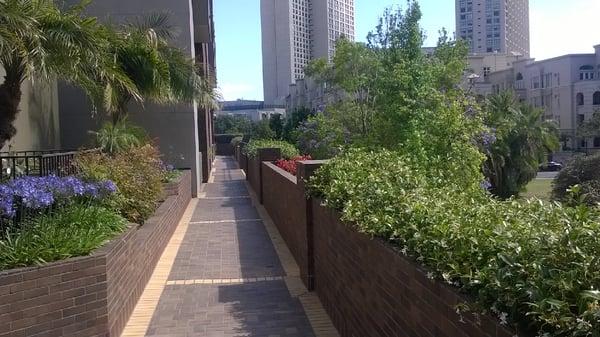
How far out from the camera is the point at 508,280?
2463mm

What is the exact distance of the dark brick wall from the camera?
25.3ft

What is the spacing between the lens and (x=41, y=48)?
26.5ft

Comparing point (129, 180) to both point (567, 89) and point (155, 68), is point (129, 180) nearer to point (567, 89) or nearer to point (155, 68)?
point (155, 68)

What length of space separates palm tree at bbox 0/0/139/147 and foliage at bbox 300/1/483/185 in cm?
499

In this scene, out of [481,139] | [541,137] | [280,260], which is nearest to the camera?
[280,260]

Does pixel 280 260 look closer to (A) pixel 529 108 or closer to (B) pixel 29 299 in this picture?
(B) pixel 29 299

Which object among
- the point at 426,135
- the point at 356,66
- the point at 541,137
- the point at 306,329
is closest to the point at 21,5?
the point at 306,329

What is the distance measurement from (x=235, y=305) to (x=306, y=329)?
122cm

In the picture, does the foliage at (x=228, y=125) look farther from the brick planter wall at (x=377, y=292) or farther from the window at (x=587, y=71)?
the brick planter wall at (x=377, y=292)

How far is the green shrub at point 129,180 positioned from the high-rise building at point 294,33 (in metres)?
39.1

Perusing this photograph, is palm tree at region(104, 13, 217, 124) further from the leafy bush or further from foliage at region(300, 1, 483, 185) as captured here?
the leafy bush

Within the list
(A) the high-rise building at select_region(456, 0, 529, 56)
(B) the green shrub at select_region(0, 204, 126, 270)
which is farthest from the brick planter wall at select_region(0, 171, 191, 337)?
(A) the high-rise building at select_region(456, 0, 529, 56)

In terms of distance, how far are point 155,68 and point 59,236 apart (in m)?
11.0

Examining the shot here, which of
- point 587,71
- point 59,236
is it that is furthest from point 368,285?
point 587,71
